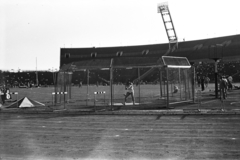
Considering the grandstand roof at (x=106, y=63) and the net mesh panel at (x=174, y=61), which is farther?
the grandstand roof at (x=106, y=63)

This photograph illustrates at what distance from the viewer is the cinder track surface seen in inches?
250

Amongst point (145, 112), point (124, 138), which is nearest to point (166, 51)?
point (145, 112)

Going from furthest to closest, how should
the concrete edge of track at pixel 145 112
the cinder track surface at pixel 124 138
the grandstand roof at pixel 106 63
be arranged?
the grandstand roof at pixel 106 63 → the concrete edge of track at pixel 145 112 → the cinder track surface at pixel 124 138

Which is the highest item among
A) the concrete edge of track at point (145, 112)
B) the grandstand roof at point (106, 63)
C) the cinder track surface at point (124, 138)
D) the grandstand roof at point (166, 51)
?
the grandstand roof at point (166, 51)

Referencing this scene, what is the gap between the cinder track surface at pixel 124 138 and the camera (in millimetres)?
6348

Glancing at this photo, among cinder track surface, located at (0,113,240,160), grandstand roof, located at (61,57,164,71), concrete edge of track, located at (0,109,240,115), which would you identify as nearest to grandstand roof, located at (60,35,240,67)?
grandstand roof, located at (61,57,164,71)

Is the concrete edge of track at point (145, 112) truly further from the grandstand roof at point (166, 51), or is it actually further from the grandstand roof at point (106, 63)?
the grandstand roof at point (166, 51)

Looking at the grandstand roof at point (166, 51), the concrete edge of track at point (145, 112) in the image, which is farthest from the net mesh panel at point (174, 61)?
the grandstand roof at point (166, 51)

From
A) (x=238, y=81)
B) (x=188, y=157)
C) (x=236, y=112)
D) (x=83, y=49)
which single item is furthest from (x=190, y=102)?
(x=83, y=49)

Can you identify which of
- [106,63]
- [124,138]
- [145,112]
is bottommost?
[124,138]

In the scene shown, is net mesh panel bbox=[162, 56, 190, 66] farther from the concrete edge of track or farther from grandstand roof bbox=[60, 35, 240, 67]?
grandstand roof bbox=[60, 35, 240, 67]

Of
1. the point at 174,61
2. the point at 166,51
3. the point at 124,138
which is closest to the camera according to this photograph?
the point at 124,138

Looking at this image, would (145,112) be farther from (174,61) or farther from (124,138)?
(124,138)

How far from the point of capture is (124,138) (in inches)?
317
